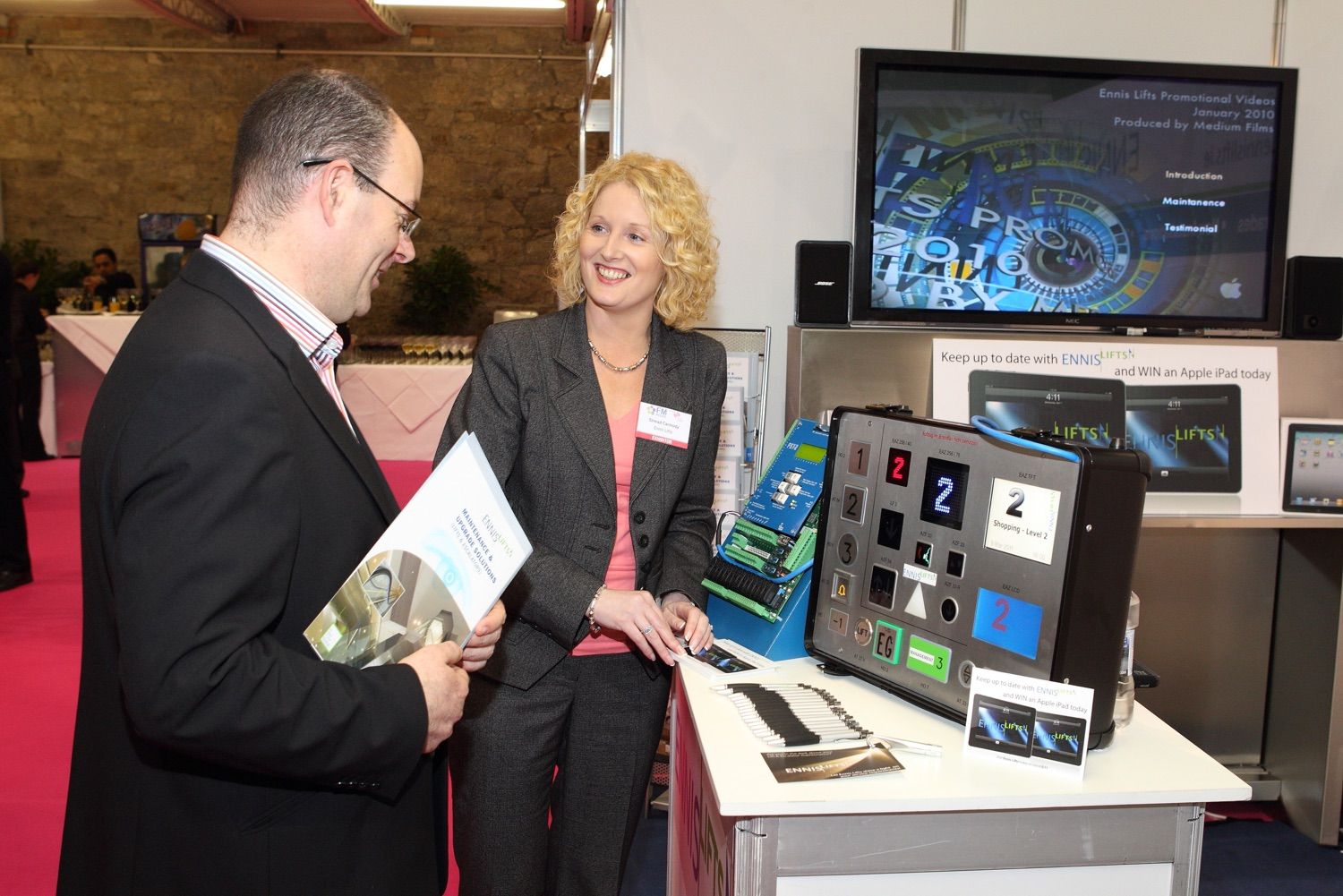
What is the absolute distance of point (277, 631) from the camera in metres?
1.07

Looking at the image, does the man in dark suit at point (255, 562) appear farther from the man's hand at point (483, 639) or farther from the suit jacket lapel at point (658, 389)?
the suit jacket lapel at point (658, 389)

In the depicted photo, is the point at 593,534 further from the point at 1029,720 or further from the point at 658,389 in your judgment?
the point at 1029,720

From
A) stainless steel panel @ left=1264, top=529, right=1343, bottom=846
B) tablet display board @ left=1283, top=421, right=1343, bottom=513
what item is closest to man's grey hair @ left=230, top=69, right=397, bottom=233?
tablet display board @ left=1283, top=421, right=1343, bottom=513

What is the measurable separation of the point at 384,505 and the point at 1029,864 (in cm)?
99

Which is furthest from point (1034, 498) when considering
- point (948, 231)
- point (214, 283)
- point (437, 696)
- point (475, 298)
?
point (475, 298)

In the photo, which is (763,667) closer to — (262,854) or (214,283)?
(262,854)

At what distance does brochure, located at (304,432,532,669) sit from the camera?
1.08 metres

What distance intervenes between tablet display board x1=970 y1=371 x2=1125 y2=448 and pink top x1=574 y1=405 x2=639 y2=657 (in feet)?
4.02

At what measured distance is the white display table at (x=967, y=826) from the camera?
134 cm

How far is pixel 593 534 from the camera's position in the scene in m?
1.82

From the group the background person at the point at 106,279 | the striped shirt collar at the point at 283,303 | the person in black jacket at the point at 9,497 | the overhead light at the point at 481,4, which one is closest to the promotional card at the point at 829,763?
the striped shirt collar at the point at 283,303

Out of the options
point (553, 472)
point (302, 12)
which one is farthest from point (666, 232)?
point (302, 12)

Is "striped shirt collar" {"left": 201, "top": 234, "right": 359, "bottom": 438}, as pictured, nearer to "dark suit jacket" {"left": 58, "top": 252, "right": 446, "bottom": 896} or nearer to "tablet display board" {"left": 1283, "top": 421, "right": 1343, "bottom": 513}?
"dark suit jacket" {"left": 58, "top": 252, "right": 446, "bottom": 896}

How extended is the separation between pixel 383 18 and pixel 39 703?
26.8ft
